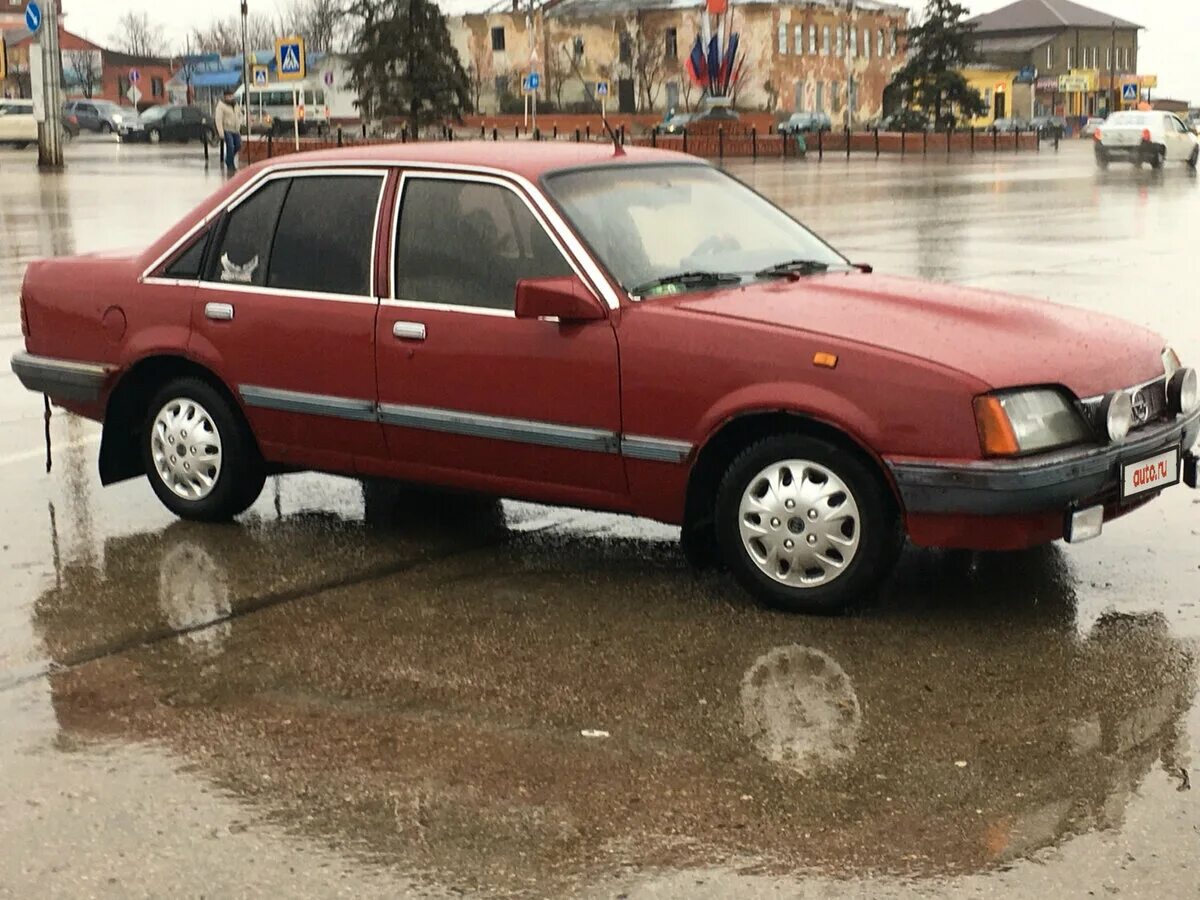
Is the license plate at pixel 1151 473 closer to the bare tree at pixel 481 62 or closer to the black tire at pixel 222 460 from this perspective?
the black tire at pixel 222 460

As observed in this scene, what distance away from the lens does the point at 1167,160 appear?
2083 inches

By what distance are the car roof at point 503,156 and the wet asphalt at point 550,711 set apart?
1.42 m

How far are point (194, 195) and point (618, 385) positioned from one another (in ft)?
90.9

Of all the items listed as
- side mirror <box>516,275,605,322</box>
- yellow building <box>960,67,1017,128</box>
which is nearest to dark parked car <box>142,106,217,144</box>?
side mirror <box>516,275,605,322</box>

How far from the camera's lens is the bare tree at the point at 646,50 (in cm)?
10906

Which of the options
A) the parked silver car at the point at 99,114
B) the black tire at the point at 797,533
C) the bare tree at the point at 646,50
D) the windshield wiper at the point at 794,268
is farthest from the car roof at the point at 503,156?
the bare tree at the point at 646,50

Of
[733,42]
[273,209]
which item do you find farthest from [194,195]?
[733,42]

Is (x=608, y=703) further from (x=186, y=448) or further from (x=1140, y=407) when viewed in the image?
(x=186, y=448)

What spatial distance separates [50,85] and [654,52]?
73523mm

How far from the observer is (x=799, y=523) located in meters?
5.86

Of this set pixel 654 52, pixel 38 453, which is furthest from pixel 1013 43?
pixel 38 453

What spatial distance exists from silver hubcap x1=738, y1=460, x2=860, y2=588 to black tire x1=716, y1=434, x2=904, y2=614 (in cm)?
2

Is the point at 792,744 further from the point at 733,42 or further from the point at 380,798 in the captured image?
the point at 733,42

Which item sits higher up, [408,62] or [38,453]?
[408,62]
